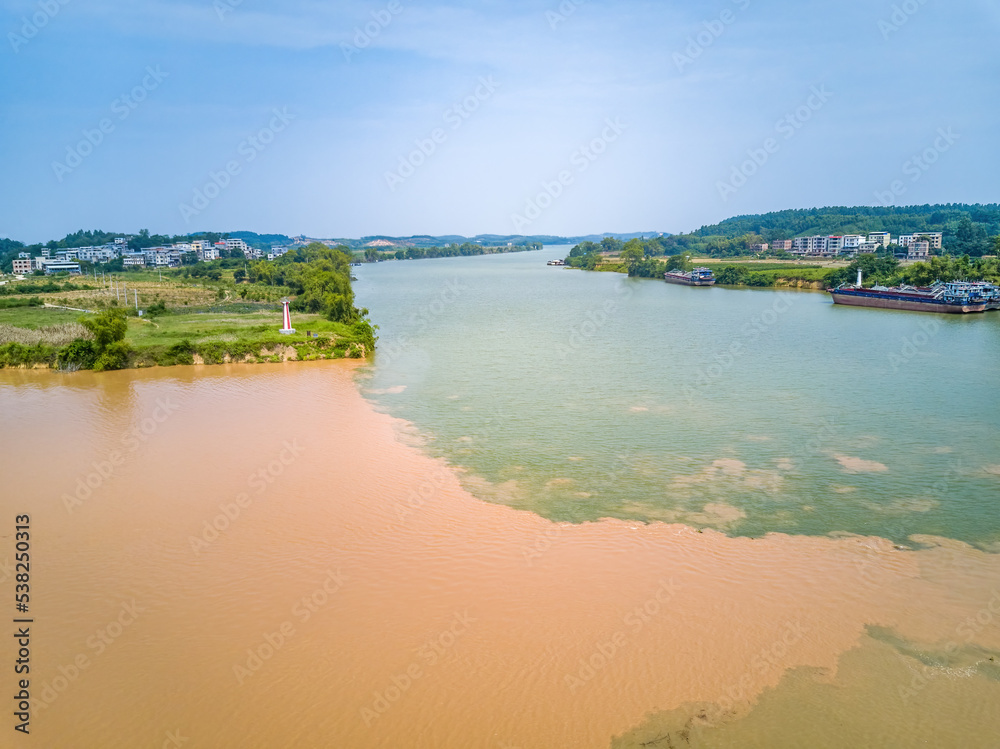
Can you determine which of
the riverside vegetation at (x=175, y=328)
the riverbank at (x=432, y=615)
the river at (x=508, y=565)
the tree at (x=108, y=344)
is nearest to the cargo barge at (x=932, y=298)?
the river at (x=508, y=565)

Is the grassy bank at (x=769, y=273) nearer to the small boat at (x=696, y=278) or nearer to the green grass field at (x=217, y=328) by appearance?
the small boat at (x=696, y=278)

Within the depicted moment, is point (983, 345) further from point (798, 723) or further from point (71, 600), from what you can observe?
point (71, 600)

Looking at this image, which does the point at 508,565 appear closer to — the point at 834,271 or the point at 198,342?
the point at 198,342

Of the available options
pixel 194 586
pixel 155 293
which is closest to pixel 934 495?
pixel 194 586

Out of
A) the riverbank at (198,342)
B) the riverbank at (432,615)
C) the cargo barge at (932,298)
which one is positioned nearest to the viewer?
the riverbank at (432,615)

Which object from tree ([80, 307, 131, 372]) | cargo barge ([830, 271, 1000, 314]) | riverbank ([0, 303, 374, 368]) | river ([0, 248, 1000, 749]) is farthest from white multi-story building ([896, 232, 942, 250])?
tree ([80, 307, 131, 372])

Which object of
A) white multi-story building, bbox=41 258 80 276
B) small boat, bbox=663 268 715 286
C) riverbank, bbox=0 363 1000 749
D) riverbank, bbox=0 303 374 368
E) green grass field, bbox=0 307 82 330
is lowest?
riverbank, bbox=0 363 1000 749

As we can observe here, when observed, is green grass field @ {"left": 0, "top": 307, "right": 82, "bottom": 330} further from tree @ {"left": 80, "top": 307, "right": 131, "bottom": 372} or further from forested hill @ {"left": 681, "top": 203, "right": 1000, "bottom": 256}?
forested hill @ {"left": 681, "top": 203, "right": 1000, "bottom": 256}
